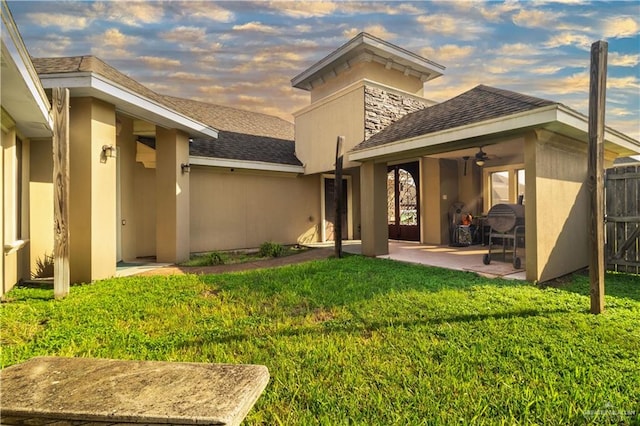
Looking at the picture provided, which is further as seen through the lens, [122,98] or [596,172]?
[122,98]

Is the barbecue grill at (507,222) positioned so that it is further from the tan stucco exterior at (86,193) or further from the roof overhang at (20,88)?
the roof overhang at (20,88)

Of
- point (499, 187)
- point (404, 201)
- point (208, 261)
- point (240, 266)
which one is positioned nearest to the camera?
point (240, 266)

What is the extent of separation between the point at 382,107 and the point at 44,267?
33.0 ft

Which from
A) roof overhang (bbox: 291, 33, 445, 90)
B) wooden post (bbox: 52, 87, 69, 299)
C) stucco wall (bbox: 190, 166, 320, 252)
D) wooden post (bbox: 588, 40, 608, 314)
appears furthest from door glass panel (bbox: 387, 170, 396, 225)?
wooden post (bbox: 52, 87, 69, 299)

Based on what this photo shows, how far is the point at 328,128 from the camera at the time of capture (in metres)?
11.2

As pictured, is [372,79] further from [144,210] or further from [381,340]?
[381,340]

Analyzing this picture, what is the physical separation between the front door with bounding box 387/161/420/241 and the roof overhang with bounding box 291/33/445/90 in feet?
11.7

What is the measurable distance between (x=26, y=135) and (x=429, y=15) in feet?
34.3

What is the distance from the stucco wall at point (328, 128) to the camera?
9.98 m

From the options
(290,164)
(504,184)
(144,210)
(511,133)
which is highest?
(290,164)

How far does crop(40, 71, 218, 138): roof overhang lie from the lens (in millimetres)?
5477

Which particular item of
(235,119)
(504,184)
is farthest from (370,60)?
(235,119)

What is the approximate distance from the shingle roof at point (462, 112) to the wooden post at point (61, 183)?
6718 millimetres

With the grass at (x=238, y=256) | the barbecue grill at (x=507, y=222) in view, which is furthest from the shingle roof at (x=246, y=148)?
the barbecue grill at (x=507, y=222)
